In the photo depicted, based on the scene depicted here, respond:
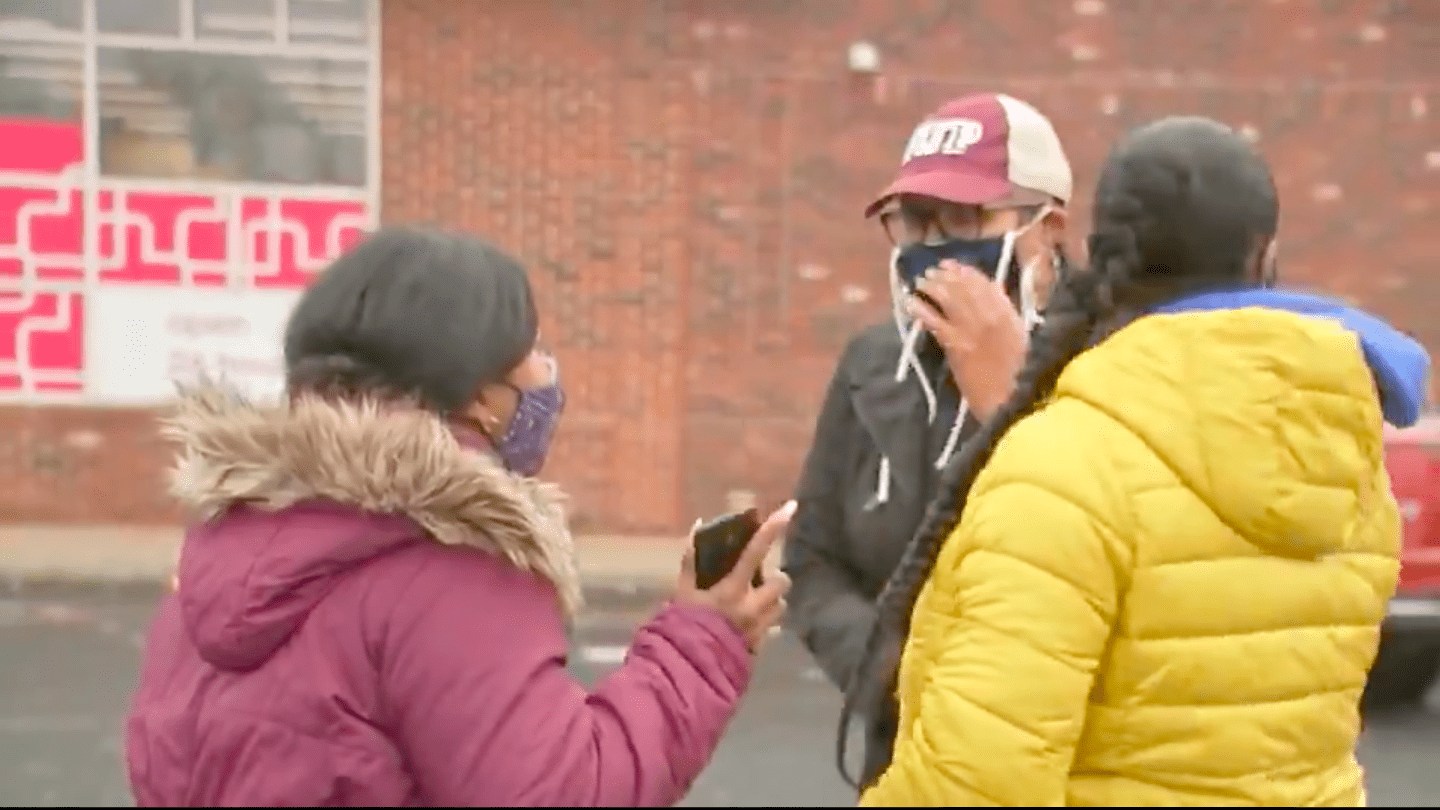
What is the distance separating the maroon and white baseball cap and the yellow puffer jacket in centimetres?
73

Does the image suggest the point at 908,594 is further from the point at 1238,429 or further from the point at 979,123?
the point at 979,123

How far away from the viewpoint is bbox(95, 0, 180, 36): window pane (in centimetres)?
1145

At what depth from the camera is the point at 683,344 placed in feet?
39.3


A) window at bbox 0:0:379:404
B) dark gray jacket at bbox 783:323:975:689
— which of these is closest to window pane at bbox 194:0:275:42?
window at bbox 0:0:379:404

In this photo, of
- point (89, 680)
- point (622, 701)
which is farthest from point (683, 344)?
point (622, 701)

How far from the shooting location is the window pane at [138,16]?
37.6 feet

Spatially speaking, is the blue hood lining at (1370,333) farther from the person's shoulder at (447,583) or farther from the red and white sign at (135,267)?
the red and white sign at (135,267)

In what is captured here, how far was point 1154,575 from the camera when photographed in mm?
1702

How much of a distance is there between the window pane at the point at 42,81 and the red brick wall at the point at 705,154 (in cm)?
209

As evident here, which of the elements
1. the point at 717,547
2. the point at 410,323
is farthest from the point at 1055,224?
the point at 410,323

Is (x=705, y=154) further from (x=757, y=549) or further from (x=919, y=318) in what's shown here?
(x=757, y=549)

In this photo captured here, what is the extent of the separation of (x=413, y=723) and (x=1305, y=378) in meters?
0.97

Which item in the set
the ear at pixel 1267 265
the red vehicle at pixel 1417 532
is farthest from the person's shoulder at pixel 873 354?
the red vehicle at pixel 1417 532

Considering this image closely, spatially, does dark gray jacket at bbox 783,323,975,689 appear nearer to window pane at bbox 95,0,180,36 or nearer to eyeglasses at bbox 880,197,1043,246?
eyeglasses at bbox 880,197,1043,246
